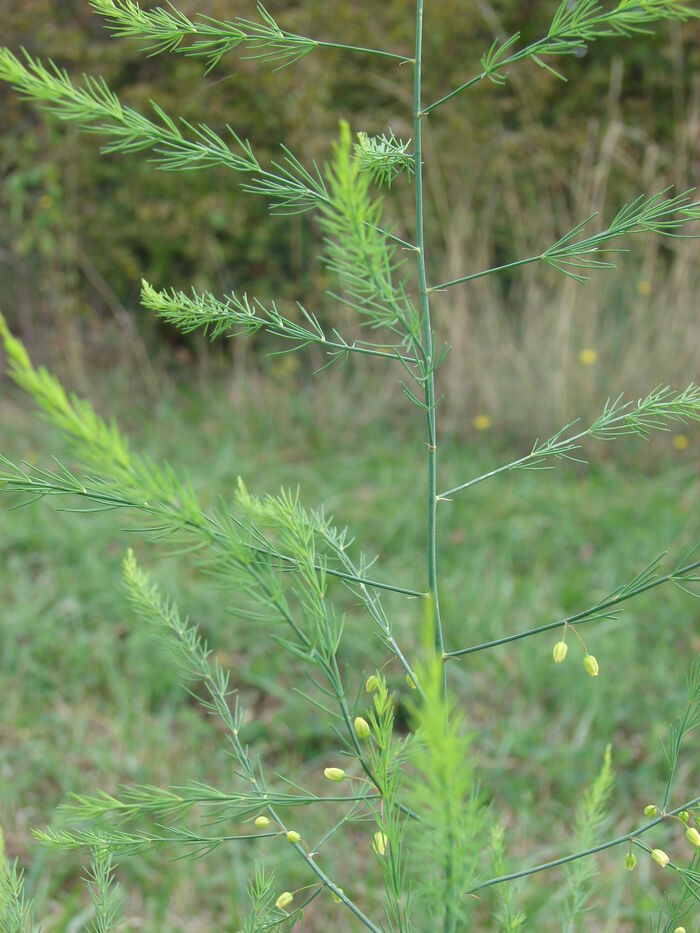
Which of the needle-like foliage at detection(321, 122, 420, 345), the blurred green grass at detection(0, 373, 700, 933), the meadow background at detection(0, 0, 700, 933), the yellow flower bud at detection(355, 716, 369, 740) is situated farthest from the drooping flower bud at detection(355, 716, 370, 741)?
the blurred green grass at detection(0, 373, 700, 933)

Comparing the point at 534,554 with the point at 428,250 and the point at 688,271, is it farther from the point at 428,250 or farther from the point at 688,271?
the point at 428,250

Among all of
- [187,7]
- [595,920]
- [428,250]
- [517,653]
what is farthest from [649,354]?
[187,7]

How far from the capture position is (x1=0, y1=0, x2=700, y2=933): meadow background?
236 centimetres

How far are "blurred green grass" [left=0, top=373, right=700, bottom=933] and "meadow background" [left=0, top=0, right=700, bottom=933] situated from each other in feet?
0.04

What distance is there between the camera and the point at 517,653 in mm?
2791

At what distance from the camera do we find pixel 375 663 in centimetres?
273

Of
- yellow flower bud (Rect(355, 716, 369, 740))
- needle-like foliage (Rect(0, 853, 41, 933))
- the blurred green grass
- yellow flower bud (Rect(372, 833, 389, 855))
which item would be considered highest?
yellow flower bud (Rect(355, 716, 369, 740))

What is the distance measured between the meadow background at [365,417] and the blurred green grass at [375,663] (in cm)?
1

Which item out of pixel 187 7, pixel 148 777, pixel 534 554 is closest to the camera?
pixel 148 777

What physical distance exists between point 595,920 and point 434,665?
1.95 m

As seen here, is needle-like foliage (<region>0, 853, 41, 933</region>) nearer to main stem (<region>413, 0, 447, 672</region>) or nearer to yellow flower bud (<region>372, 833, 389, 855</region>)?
yellow flower bud (<region>372, 833, 389, 855</region>)

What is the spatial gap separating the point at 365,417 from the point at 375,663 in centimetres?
199

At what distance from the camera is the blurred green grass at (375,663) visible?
2.09m

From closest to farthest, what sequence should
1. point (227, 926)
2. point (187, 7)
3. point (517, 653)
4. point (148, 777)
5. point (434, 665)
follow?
point (434, 665) < point (227, 926) < point (148, 777) < point (517, 653) < point (187, 7)
